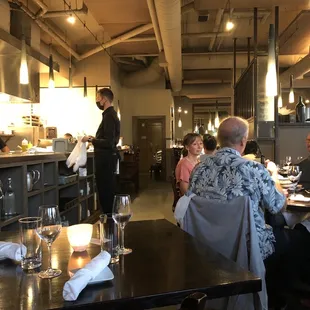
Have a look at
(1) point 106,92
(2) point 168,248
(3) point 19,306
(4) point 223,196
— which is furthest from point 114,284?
(1) point 106,92

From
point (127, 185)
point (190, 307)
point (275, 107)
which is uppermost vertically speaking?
point (275, 107)

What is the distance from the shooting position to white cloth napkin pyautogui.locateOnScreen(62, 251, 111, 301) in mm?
980

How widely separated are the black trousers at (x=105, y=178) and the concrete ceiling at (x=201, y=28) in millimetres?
2697

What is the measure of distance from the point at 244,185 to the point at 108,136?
2272 millimetres

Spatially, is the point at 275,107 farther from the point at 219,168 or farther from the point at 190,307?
the point at 190,307

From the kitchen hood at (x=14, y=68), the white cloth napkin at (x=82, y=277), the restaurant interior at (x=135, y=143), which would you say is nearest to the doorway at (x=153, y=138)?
the restaurant interior at (x=135, y=143)

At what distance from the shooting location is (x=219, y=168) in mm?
2197

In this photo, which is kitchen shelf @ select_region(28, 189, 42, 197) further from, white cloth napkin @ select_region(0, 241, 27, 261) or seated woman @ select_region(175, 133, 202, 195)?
white cloth napkin @ select_region(0, 241, 27, 261)

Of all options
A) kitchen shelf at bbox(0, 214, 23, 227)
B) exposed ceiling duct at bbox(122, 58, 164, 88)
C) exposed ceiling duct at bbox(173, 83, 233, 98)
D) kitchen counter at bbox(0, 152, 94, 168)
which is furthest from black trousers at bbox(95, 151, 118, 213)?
exposed ceiling duct at bbox(173, 83, 233, 98)

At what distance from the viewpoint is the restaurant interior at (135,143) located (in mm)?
1124

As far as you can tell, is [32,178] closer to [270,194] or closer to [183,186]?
[183,186]

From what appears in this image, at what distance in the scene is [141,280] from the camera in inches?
43.6

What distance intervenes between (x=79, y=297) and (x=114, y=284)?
123mm

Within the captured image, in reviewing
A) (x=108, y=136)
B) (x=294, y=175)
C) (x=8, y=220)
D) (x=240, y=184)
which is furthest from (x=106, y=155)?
(x=240, y=184)
